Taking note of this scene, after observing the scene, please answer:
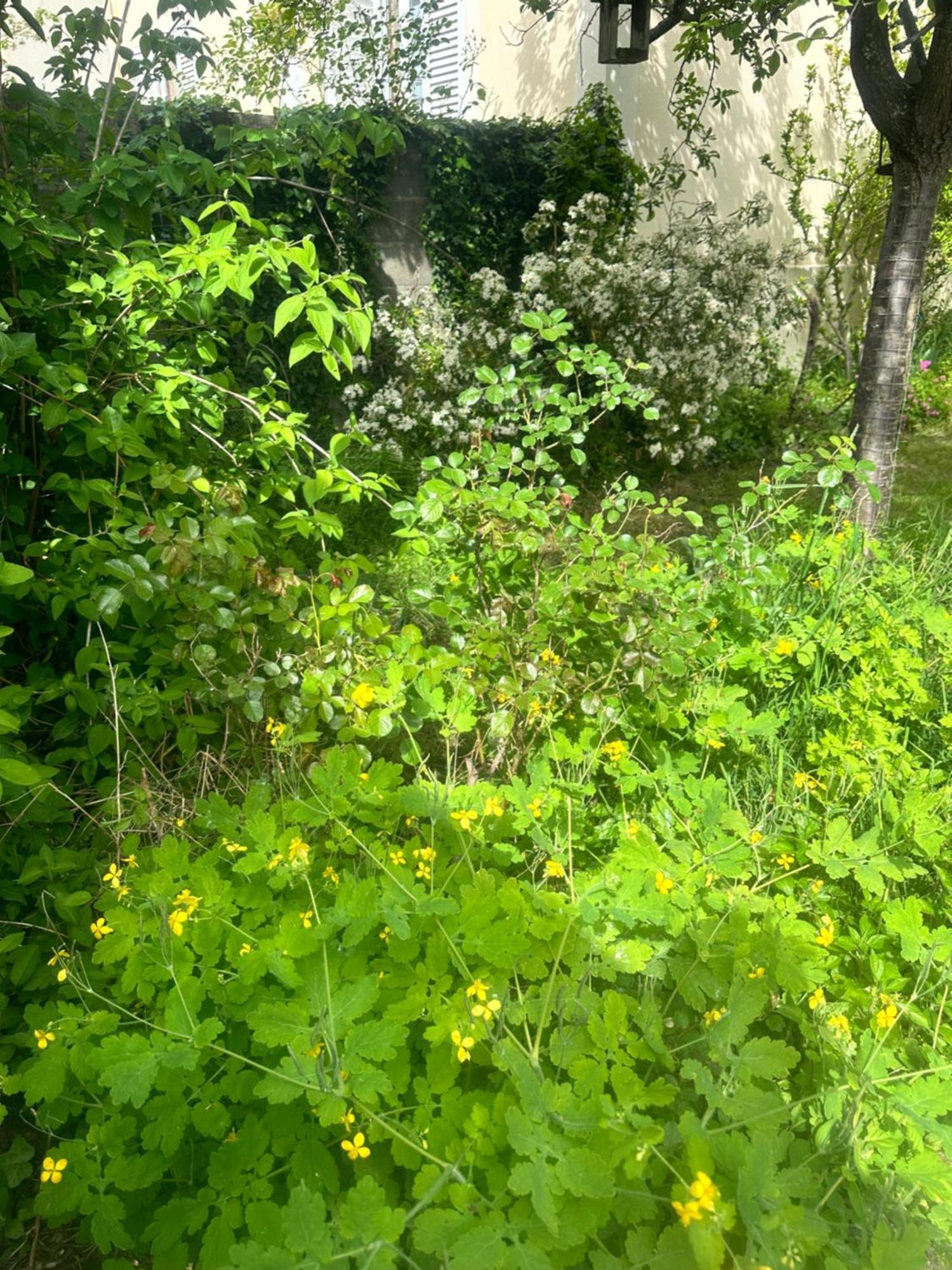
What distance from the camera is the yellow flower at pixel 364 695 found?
190cm

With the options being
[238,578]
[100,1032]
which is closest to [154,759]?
[238,578]

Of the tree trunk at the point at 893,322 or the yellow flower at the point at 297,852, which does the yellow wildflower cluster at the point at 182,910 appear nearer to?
the yellow flower at the point at 297,852

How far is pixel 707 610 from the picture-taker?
7.94ft

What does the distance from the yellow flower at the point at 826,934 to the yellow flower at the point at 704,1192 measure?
30.7 inches

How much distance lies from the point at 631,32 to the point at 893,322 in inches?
110

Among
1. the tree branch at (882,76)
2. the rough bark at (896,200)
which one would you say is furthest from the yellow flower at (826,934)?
the tree branch at (882,76)

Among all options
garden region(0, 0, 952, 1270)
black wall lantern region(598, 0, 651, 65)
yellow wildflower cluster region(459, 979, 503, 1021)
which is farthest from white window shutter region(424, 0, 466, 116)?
yellow wildflower cluster region(459, 979, 503, 1021)

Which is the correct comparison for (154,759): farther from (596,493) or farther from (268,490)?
(596,493)

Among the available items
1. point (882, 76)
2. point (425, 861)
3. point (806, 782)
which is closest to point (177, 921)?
point (425, 861)

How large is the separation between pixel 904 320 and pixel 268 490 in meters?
2.87

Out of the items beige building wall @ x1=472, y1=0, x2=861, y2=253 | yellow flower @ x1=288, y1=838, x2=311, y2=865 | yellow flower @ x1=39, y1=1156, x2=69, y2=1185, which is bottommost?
yellow flower @ x1=39, y1=1156, x2=69, y2=1185

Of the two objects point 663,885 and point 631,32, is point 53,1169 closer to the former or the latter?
point 663,885

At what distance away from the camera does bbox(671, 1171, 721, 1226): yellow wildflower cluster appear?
969 mm

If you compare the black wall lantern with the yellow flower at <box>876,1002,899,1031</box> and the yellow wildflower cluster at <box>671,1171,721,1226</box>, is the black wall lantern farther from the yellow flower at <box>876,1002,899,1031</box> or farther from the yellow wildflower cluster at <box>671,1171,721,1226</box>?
the yellow wildflower cluster at <box>671,1171,721,1226</box>
